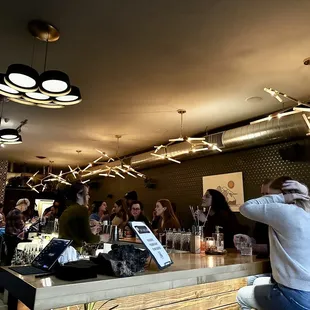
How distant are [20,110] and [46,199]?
335 inches

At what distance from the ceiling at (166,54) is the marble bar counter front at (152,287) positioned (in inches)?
74.8

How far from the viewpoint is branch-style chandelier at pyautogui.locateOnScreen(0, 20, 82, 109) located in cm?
254

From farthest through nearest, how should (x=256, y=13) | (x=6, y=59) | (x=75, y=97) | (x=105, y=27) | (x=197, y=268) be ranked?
(x=6, y=59)
(x=75, y=97)
(x=105, y=27)
(x=256, y=13)
(x=197, y=268)

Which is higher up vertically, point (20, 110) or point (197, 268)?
point (20, 110)

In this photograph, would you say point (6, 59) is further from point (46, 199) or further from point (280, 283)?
point (46, 199)

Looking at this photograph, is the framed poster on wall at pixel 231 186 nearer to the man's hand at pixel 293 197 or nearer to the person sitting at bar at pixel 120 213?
the person sitting at bar at pixel 120 213

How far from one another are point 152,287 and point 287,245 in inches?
30.5

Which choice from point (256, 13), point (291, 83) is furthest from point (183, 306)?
point (291, 83)

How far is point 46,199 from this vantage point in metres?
12.6

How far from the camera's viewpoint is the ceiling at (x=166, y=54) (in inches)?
95.8

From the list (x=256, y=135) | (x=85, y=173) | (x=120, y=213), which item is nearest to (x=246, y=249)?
(x=256, y=135)

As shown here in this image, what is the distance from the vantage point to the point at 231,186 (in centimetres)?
561

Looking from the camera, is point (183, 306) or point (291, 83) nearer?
point (183, 306)

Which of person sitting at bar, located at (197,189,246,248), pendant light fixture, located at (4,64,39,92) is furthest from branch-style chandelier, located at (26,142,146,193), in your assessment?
pendant light fixture, located at (4,64,39,92)
